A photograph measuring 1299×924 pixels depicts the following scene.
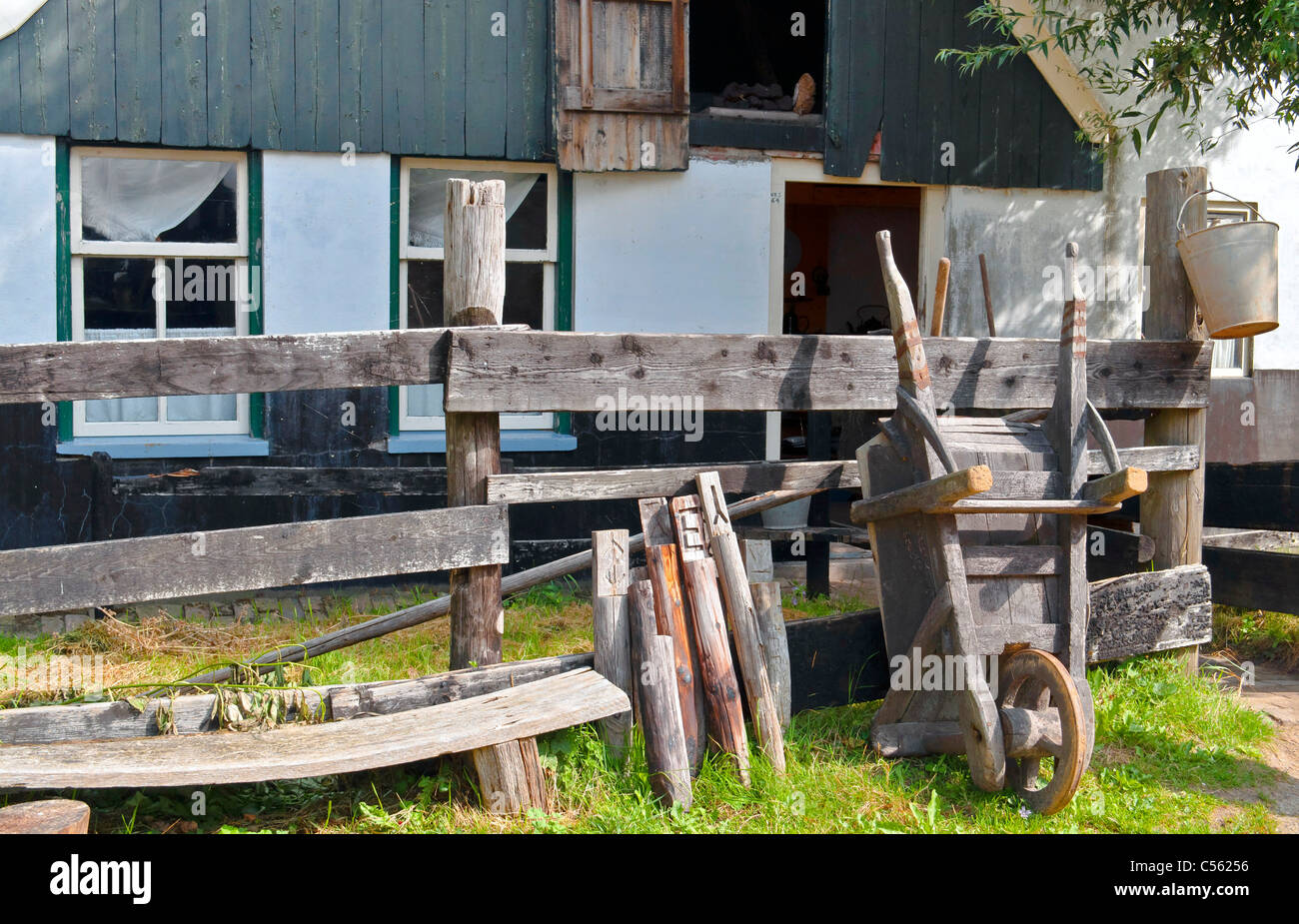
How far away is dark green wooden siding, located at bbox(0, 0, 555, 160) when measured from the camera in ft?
23.9

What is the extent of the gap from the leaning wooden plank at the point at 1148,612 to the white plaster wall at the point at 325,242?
5.17m

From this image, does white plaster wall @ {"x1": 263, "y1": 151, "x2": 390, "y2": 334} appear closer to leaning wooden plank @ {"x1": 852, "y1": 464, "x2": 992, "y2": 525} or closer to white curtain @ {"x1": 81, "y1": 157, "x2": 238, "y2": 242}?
white curtain @ {"x1": 81, "y1": 157, "x2": 238, "y2": 242}

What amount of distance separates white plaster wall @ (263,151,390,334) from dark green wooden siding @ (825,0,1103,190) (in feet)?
11.3

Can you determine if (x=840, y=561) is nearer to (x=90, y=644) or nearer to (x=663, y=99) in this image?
(x=663, y=99)

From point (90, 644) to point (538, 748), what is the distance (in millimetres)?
3671

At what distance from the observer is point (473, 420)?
161 inches

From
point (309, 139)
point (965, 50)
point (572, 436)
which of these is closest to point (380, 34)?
point (309, 139)

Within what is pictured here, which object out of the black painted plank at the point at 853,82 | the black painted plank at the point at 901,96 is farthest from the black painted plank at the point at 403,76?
the black painted plank at the point at 901,96

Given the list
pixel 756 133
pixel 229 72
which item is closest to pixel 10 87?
pixel 229 72

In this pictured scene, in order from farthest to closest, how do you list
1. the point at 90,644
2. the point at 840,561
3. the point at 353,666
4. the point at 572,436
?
the point at 840,561 → the point at 572,436 → the point at 90,644 → the point at 353,666

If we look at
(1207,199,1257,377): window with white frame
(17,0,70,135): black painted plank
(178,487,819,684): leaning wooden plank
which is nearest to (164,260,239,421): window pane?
(17,0,70,135): black painted plank

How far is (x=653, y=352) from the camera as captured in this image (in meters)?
4.34

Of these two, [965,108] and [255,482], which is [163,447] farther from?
Answer: [965,108]

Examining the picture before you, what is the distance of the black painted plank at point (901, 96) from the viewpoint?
28.3ft
